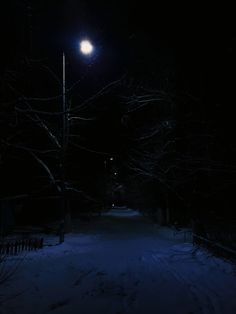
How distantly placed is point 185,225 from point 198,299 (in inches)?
737

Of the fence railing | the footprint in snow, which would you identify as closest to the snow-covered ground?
the footprint in snow

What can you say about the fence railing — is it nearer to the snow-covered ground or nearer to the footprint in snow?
the snow-covered ground

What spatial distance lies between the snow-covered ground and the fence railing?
3.39ft

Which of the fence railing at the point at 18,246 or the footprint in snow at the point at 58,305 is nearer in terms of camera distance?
the footprint in snow at the point at 58,305

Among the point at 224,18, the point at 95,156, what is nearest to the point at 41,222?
the point at 95,156

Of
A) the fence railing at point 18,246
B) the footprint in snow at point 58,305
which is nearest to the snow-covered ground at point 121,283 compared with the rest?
the footprint in snow at point 58,305

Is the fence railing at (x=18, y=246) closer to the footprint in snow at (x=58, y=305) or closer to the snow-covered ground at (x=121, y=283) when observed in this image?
the snow-covered ground at (x=121, y=283)

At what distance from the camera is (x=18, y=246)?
16.5 metres

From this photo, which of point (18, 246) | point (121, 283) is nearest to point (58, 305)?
point (121, 283)

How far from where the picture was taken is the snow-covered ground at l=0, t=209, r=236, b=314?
8281mm

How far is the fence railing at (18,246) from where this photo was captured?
51.5 feet

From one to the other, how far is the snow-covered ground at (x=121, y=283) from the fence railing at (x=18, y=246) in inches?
40.7

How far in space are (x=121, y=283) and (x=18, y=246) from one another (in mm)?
7734

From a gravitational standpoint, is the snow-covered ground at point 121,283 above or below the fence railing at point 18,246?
below
